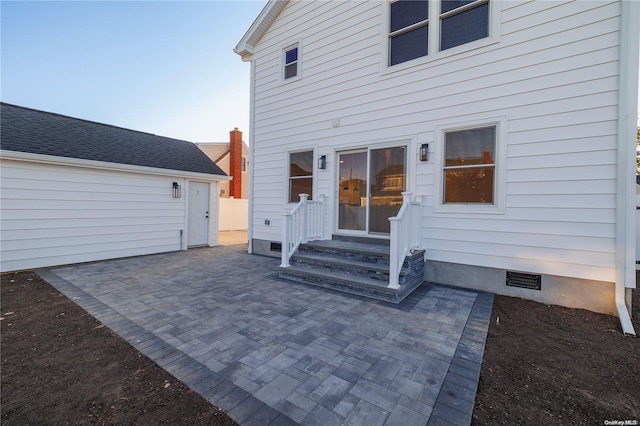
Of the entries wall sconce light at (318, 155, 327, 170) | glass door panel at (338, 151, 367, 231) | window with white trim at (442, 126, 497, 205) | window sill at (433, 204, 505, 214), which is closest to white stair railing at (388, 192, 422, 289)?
window sill at (433, 204, 505, 214)

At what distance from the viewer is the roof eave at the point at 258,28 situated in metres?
6.71

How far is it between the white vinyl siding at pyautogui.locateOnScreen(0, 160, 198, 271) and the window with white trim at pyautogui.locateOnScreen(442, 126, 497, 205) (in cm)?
754

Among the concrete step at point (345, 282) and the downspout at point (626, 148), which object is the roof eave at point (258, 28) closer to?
the concrete step at point (345, 282)

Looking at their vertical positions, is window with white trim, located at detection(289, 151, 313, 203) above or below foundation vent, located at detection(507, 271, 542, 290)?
above

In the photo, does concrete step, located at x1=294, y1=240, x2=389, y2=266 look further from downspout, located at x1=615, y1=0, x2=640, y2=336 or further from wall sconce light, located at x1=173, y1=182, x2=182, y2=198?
wall sconce light, located at x1=173, y1=182, x2=182, y2=198

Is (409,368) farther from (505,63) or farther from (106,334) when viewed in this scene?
(505,63)

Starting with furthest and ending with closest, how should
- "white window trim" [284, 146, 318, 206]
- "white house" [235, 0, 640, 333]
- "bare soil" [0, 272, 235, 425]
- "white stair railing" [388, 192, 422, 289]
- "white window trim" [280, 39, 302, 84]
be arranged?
1. "white window trim" [280, 39, 302, 84]
2. "white window trim" [284, 146, 318, 206]
3. "white stair railing" [388, 192, 422, 289]
4. "white house" [235, 0, 640, 333]
5. "bare soil" [0, 272, 235, 425]

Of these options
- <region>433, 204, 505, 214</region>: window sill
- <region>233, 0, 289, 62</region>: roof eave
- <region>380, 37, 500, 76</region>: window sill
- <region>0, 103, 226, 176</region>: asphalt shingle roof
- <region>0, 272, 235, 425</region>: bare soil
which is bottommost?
<region>0, 272, 235, 425</region>: bare soil

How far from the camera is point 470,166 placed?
14.5 feet

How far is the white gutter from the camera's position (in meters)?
5.38

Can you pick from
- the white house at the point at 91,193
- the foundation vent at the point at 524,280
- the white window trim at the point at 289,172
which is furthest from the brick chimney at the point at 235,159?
the foundation vent at the point at 524,280

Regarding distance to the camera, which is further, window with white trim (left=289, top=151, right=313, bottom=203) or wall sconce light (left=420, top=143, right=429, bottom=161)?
window with white trim (left=289, top=151, right=313, bottom=203)

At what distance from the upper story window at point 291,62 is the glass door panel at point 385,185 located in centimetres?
320

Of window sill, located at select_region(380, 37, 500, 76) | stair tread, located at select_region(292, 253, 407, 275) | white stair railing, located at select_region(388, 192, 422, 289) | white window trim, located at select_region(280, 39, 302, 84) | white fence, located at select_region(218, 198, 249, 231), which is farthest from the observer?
white fence, located at select_region(218, 198, 249, 231)
